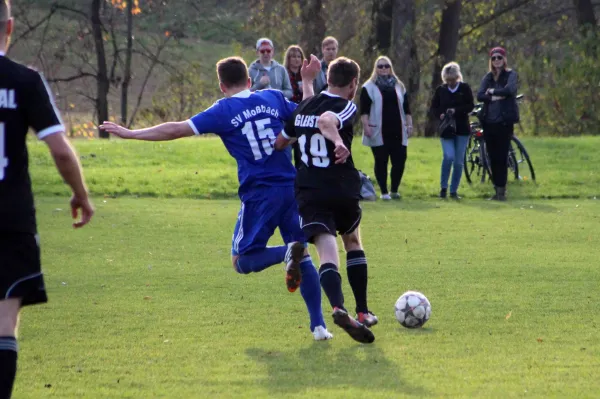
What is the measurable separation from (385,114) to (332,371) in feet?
32.2

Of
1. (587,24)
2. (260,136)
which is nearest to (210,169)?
(260,136)

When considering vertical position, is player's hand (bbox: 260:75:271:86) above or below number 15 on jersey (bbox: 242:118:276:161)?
below

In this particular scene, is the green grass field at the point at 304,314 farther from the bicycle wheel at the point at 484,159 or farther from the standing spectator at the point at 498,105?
the bicycle wheel at the point at 484,159

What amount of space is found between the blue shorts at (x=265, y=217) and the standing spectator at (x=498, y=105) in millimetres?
8366

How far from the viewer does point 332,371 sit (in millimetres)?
5707

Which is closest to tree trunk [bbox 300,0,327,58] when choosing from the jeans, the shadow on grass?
the jeans

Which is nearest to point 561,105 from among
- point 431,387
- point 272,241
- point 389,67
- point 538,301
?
point 389,67

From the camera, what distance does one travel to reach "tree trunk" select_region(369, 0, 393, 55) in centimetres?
2764

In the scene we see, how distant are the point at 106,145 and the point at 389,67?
30.1 ft

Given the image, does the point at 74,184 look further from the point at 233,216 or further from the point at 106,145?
the point at 106,145

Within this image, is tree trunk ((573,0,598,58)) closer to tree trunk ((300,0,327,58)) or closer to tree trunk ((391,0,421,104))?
tree trunk ((391,0,421,104))

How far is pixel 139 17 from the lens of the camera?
39062 mm

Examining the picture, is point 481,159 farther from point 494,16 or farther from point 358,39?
point 494,16

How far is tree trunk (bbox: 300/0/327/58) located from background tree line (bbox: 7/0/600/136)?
1.1 inches
